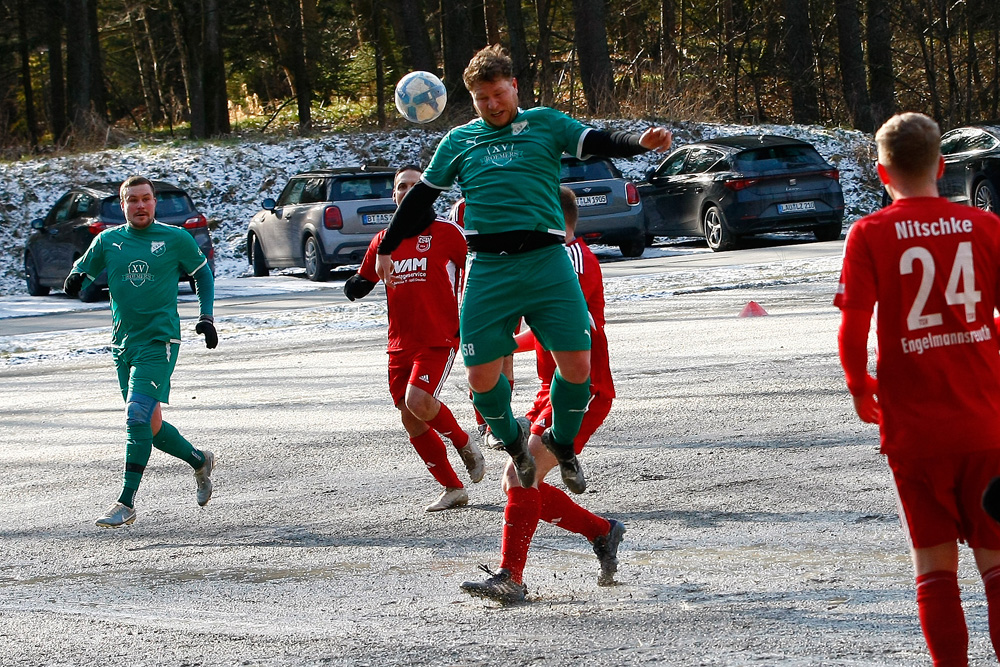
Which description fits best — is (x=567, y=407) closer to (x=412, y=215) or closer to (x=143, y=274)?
(x=412, y=215)

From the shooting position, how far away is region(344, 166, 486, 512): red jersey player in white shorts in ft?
24.5

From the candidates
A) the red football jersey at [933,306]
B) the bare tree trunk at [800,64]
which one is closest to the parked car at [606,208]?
the bare tree trunk at [800,64]

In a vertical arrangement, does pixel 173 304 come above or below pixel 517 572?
above

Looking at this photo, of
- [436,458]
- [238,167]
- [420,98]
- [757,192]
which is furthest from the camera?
[238,167]

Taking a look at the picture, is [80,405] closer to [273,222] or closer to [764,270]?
[764,270]

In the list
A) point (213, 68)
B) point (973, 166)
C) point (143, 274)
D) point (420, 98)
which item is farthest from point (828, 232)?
point (213, 68)

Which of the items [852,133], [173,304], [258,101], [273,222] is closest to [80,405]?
[173,304]

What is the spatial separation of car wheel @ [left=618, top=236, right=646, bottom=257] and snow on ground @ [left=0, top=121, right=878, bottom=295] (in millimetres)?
5760

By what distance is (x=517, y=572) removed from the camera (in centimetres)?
530

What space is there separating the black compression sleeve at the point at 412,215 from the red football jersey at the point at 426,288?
151cm

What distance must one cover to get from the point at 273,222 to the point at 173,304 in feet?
49.8

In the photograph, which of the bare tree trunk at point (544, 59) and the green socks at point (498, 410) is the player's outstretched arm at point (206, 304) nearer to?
the green socks at point (498, 410)

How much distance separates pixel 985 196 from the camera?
64.8 ft

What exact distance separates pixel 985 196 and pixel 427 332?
14.3m
